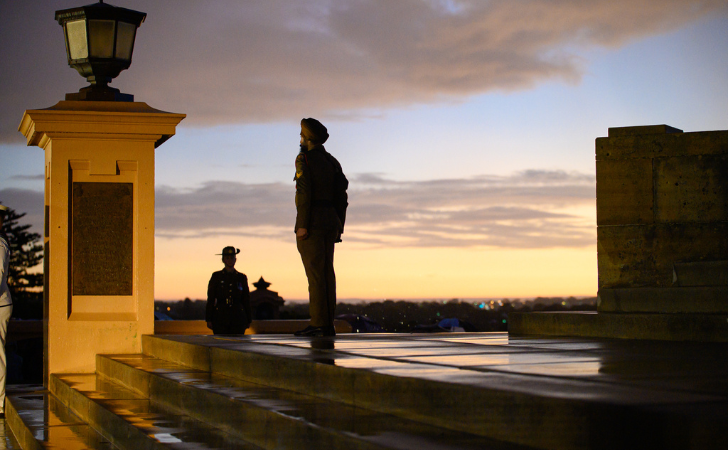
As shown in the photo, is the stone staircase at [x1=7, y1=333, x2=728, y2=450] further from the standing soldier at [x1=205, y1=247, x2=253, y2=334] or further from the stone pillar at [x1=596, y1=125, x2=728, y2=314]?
the stone pillar at [x1=596, y1=125, x2=728, y2=314]

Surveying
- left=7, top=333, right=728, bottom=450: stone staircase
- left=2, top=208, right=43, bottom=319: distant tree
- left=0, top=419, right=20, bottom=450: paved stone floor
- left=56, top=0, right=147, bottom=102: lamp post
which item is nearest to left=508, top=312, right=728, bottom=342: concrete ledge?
left=7, top=333, right=728, bottom=450: stone staircase

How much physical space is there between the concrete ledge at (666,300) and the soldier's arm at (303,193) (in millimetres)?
2850

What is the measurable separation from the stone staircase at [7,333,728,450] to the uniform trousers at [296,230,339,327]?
0.73m

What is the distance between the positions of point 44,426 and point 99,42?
4484 millimetres

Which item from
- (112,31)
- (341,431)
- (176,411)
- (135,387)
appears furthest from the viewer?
(112,31)

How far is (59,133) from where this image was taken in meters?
8.72

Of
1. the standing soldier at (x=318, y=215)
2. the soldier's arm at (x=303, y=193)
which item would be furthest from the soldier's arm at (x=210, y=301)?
the soldier's arm at (x=303, y=193)

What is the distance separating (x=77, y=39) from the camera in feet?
29.8

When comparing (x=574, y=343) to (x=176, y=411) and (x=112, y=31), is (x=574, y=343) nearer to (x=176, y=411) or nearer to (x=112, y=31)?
(x=176, y=411)

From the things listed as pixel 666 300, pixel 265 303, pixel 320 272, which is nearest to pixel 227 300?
pixel 320 272

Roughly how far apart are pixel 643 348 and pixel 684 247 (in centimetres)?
316

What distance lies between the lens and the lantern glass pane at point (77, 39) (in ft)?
29.6

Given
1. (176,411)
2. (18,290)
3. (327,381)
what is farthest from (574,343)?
(18,290)

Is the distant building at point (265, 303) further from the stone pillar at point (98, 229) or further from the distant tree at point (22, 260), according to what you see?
the distant tree at point (22, 260)
